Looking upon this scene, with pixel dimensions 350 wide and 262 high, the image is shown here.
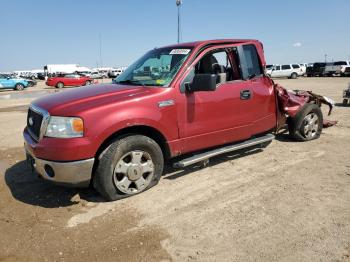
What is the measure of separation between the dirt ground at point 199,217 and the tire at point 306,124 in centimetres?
113

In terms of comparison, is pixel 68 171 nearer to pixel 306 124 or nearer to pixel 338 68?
pixel 306 124

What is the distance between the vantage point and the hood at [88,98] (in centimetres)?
394

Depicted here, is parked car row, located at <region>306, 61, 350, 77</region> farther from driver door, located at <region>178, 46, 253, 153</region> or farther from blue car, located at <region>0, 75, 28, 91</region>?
driver door, located at <region>178, 46, 253, 153</region>

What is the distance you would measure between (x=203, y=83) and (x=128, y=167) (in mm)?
1403

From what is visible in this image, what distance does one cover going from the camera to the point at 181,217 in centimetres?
377

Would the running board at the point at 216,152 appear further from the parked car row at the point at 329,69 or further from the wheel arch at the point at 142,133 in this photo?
the parked car row at the point at 329,69

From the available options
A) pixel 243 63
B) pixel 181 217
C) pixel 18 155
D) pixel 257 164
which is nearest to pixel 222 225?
pixel 181 217

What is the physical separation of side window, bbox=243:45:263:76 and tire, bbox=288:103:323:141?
144 centimetres

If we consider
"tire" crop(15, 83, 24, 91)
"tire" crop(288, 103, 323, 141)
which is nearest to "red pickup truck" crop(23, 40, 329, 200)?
"tire" crop(288, 103, 323, 141)

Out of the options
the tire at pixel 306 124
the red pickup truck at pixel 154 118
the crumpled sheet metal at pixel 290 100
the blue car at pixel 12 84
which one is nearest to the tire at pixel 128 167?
the red pickup truck at pixel 154 118

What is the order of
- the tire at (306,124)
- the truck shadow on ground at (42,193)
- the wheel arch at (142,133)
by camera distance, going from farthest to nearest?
the tire at (306,124), the truck shadow on ground at (42,193), the wheel arch at (142,133)

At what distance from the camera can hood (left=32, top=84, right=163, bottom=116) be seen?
3935 millimetres

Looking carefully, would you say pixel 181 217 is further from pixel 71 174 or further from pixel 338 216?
pixel 338 216

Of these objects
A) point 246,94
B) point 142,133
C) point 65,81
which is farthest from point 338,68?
point 142,133
